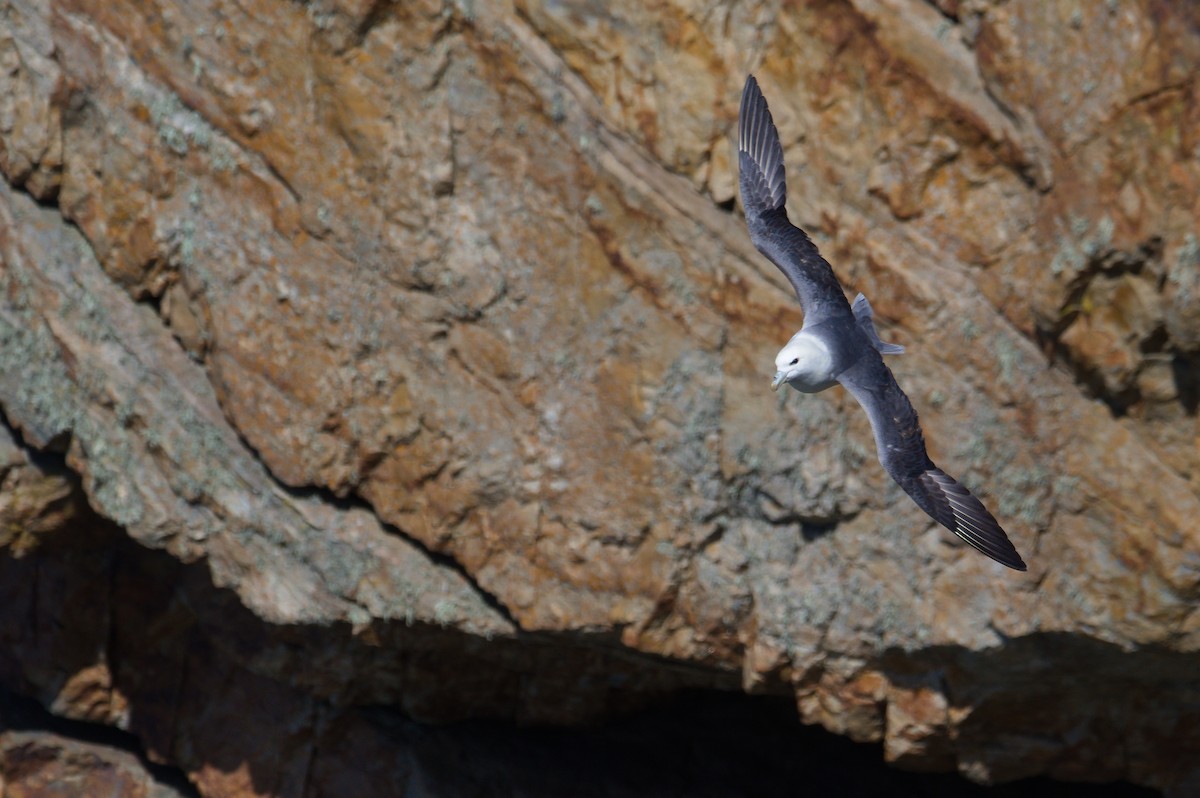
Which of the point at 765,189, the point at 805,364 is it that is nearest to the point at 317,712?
the point at 765,189

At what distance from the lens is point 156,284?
909 cm

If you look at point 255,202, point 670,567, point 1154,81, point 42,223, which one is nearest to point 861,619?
point 670,567

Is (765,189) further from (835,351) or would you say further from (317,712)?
(317,712)

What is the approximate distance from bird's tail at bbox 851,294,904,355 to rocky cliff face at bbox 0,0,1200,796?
559 mm

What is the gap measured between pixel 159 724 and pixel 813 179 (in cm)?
691

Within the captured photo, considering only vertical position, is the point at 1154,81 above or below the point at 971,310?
above

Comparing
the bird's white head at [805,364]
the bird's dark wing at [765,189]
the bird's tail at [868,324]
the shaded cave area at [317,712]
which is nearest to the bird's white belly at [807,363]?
the bird's white head at [805,364]

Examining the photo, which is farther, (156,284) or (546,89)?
(156,284)

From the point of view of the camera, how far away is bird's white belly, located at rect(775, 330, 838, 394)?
616cm

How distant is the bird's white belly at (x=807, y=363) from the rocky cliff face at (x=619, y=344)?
1.34m

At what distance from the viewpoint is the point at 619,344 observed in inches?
321

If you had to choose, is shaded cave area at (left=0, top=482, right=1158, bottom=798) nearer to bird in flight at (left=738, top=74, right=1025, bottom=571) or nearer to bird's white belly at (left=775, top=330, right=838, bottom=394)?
bird in flight at (left=738, top=74, right=1025, bottom=571)

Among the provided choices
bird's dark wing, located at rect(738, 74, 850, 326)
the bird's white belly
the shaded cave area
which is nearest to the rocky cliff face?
the shaded cave area

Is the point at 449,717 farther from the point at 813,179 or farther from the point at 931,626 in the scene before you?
the point at 813,179
